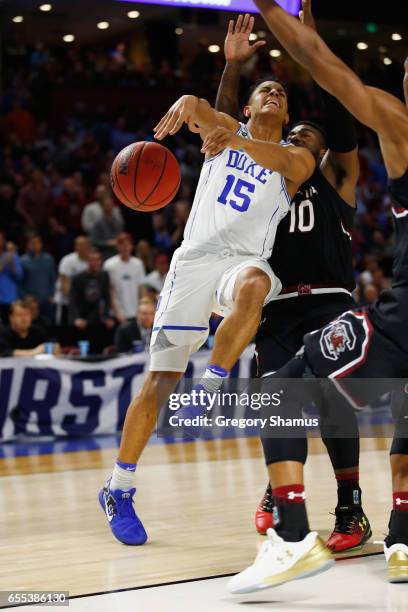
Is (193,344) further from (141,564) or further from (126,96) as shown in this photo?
(126,96)

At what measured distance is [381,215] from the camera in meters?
17.5

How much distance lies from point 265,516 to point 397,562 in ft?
4.08

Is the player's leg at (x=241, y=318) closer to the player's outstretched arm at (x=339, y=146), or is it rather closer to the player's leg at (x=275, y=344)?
the player's leg at (x=275, y=344)

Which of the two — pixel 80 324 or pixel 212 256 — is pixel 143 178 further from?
pixel 80 324

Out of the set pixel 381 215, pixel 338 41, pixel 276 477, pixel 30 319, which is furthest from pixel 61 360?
pixel 338 41

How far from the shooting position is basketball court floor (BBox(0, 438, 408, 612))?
388cm

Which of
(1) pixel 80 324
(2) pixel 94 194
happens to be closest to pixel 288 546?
(1) pixel 80 324

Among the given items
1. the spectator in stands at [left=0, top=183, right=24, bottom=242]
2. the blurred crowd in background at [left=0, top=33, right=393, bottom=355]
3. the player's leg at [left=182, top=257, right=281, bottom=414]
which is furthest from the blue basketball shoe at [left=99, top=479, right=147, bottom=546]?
the spectator in stands at [left=0, top=183, right=24, bottom=242]

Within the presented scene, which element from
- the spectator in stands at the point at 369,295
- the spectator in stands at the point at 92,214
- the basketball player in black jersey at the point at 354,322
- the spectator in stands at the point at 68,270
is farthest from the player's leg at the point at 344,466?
the spectator in stands at the point at 92,214

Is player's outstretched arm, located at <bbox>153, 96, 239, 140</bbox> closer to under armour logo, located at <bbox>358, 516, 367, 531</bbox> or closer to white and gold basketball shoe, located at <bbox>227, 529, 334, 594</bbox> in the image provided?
white and gold basketball shoe, located at <bbox>227, 529, 334, 594</bbox>

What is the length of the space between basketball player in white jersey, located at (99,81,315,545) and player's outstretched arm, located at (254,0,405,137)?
3.15ft

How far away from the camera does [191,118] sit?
466 centimetres

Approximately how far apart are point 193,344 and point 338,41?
16.2 metres

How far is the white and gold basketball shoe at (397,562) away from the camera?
407 centimetres
